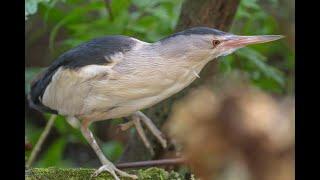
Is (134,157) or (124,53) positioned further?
(134,157)

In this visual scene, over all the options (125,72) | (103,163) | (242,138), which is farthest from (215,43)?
(242,138)

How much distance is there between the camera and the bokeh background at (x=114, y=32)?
2020mm

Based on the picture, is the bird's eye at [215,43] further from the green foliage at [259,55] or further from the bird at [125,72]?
the green foliage at [259,55]

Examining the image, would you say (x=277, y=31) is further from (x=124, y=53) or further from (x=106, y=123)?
(x=124, y=53)

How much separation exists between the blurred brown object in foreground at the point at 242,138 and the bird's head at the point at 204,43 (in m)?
0.46

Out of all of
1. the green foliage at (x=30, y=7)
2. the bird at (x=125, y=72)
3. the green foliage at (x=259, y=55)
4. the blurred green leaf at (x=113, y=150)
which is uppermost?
the green foliage at (x=30, y=7)

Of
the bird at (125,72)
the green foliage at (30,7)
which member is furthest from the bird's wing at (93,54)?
the green foliage at (30,7)

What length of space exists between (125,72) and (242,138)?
2.02 ft

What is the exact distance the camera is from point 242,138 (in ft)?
1.91

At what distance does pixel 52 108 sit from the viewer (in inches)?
50.5

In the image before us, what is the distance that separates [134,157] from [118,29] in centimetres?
44

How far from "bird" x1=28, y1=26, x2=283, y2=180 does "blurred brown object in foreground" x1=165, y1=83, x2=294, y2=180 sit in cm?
48

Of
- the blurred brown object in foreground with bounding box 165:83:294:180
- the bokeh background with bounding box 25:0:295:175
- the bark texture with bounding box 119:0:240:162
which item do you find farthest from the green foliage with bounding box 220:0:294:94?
the blurred brown object in foreground with bounding box 165:83:294:180
